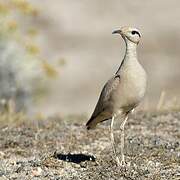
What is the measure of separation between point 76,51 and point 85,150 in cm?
2019

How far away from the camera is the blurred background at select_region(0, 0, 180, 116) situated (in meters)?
15.4

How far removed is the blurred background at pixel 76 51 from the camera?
15.4 m

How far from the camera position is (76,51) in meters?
29.2

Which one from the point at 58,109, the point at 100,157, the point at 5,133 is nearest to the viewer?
the point at 100,157

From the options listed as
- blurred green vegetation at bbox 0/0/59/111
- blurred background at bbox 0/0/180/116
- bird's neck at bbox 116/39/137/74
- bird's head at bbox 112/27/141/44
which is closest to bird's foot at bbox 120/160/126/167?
bird's neck at bbox 116/39/137/74

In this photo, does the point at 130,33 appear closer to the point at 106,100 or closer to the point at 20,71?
the point at 106,100

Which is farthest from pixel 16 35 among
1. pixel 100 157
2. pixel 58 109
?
pixel 100 157

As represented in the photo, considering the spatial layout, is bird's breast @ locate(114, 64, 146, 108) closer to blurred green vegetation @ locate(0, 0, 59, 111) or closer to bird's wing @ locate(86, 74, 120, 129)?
bird's wing @ locate(86, 74, 120, 129)

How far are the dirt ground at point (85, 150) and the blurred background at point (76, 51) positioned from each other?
5.39 feet

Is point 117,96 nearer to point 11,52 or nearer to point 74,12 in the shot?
point 11,52

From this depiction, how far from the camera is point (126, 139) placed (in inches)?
376

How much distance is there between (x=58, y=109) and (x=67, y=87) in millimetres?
3507

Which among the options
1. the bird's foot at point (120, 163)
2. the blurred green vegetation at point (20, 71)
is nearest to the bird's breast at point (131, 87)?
the bird's foot at point (120, 163)

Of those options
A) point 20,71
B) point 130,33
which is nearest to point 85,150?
point 130,33
